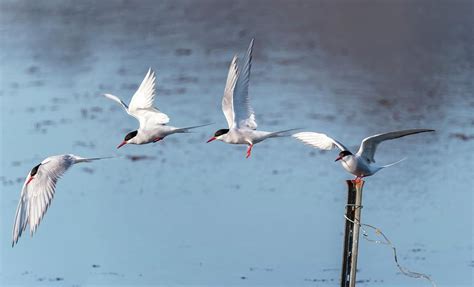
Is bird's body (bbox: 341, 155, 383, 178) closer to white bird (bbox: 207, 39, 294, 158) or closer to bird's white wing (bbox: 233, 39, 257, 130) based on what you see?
white bird (bbox: 207, 39, 294, 158)

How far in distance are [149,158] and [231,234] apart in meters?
2.59

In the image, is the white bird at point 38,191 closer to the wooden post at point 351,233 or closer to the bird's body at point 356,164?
the bird's body at point 356,164

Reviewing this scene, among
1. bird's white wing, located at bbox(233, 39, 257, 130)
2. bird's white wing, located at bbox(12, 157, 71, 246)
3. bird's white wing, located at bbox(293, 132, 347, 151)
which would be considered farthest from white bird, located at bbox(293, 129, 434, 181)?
bird's white wing, located at bbox(12, 157, 71, 246)

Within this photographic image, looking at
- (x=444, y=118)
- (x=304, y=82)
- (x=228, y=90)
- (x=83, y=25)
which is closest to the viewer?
(x=228, y=90)

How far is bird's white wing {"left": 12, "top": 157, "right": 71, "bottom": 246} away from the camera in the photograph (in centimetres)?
786

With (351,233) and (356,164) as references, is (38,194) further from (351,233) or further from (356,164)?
(351,233)

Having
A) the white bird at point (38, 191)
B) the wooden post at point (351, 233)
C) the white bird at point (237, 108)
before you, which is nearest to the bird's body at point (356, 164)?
the white bird at point (237, 108)

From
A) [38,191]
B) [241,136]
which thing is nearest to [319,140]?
[241,136]

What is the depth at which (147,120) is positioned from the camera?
8500 mm

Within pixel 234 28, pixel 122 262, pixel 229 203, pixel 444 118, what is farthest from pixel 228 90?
pixel 234 28

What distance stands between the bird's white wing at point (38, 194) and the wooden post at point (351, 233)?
196 cm

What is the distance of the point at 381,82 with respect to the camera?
53.7ft

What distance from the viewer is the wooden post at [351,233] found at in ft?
22.0

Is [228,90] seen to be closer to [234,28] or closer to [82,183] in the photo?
[82,183]
